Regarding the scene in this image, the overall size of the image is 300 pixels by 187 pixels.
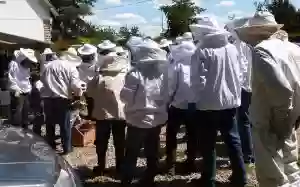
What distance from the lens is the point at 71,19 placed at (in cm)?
5222

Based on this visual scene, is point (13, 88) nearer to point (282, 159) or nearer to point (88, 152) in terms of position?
point (88, 152)

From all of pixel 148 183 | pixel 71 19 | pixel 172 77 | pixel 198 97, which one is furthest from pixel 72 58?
pixel 71 19

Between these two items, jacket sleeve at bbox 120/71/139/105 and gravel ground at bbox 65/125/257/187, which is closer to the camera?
jacket sleeve at bbox 120/71/139/105

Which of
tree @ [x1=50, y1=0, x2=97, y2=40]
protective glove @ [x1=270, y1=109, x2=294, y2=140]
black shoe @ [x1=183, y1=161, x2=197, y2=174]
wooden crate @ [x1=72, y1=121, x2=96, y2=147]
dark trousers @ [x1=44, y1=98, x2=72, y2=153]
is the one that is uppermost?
protective glove @ [x1=270, y1=109, x2=294, y2=140]

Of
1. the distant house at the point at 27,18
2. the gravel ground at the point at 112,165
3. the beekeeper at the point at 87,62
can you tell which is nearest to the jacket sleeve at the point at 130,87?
the gravel ground at the point at 112,165

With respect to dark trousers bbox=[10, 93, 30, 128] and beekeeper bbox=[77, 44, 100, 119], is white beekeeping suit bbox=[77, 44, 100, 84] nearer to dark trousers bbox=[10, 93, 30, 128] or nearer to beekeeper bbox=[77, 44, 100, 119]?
beekeeper bbox=[77, 44, 100, 119]

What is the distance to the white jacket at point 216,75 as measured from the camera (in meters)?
6.70

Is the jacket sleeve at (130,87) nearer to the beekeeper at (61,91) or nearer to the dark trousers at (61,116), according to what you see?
the beekeeper at (61,91)

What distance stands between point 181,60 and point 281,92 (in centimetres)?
263

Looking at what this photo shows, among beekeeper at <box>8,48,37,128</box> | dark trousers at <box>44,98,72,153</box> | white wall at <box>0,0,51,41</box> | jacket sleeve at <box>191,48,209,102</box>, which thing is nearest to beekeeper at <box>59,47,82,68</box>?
dark trousers at <box>44,98,72,153</box>

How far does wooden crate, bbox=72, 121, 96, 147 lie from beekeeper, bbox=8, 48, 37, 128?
4.10ft

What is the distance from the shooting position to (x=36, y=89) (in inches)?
462

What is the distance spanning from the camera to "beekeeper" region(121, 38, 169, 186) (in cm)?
697

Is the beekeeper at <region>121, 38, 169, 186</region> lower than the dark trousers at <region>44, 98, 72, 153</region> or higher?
higher
